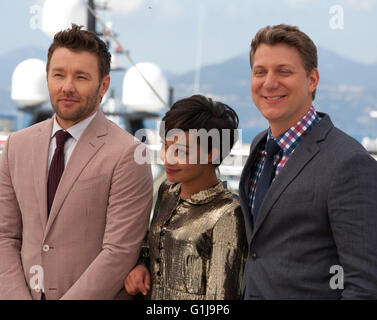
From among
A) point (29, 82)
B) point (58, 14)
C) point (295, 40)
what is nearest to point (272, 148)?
point (295, 40)

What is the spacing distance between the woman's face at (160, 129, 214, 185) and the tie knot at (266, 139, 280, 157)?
0.21 meters

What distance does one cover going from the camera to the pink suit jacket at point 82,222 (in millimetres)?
1798

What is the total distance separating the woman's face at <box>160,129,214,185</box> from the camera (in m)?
1.74

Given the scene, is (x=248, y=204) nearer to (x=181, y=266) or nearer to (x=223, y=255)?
(x=223, y=255)

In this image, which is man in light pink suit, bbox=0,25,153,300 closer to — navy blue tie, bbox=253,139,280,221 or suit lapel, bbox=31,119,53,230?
suit lapel, bbox=31,119,53,230

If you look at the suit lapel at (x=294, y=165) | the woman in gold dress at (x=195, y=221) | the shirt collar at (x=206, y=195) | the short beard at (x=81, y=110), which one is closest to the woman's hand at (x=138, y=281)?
the woman in gold dress at (x=195, y=221)

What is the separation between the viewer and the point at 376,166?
1.43m

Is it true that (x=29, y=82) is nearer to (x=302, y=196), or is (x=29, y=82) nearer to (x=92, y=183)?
(x=92, y=183)

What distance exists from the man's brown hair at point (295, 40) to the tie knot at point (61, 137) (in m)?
0.80

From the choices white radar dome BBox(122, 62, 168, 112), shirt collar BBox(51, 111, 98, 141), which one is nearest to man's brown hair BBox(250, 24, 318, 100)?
shirt collar BBox(51, 111, 98, 141)

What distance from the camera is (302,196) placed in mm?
1507

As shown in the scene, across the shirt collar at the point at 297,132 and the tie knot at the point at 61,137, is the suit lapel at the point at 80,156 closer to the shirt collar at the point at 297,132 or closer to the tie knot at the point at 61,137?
the tie knot at the point at 61,137
